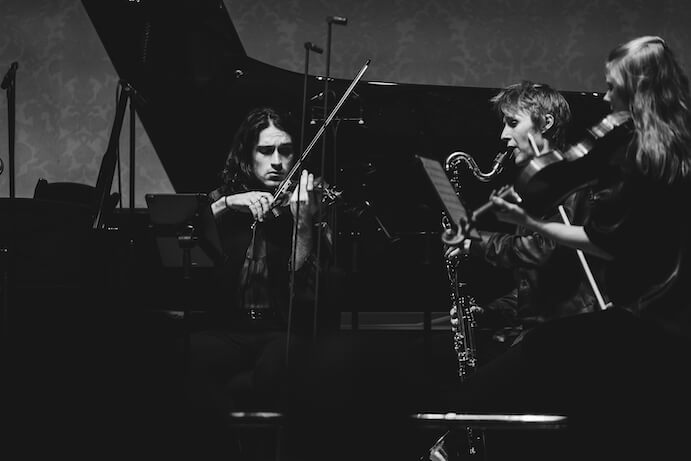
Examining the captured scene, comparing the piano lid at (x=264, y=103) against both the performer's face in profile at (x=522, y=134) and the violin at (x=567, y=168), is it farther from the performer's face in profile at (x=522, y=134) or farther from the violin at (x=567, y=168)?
the violin at (x=567, y=168)

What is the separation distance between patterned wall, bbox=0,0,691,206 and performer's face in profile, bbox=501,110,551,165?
2.20 metres

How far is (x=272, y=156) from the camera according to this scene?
2676mm

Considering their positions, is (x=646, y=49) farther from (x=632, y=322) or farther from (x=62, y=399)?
(x=62, y=399)

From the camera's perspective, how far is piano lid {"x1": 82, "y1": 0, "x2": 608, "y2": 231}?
3.03 meters

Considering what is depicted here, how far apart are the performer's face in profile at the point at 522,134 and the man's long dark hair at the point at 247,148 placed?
73 cm

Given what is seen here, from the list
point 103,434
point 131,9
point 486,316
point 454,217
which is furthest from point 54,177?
point 103,434

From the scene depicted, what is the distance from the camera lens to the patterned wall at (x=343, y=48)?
4633mm

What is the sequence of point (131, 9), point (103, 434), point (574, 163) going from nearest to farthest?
1. point (103, 434)
2. point (574, 163)
3. point (131, 9)

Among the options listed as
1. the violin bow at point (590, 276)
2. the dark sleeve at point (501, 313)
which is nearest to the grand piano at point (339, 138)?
the dark sleeve at point (501, 313)

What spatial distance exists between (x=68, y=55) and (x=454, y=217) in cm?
352

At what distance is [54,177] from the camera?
468 cm

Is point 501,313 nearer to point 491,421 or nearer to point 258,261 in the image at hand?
point 258,261

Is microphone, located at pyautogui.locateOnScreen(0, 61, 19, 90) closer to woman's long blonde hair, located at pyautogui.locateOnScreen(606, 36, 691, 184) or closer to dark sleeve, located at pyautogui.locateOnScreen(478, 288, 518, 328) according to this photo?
dark sleeve, located at pyautogui.locateOnScreen(478, 288, 518, 328)

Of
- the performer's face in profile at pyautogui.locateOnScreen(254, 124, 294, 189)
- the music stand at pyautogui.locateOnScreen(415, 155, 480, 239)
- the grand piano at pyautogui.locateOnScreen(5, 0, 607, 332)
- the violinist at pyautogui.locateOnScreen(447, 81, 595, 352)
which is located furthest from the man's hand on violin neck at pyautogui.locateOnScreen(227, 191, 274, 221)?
the music stand at pyautogui.locateOnScreen(415, 155, 480, 239)
